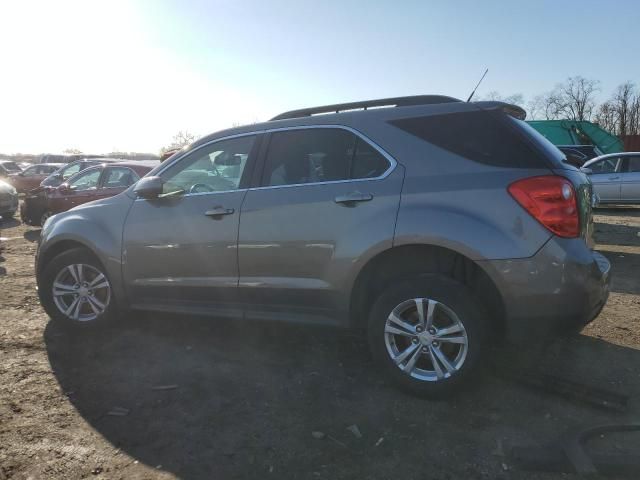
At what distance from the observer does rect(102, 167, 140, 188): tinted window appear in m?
9.77

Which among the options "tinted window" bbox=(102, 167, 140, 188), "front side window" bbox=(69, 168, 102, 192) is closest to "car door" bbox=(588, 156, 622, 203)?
"tinted window" bbox=(102, 167, 140, 188)

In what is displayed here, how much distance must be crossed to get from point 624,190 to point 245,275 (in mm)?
13447

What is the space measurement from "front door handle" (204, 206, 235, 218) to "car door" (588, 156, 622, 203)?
12965 millimetres

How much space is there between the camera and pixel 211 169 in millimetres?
4168

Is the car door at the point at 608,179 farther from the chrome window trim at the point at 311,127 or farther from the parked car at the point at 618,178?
the chrome window trim at the point at 311,127

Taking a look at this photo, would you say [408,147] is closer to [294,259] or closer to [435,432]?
[294,259]

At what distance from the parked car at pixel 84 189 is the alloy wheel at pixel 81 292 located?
17.2ft

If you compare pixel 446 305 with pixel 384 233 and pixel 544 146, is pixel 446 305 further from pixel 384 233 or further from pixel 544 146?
pixel 544 146

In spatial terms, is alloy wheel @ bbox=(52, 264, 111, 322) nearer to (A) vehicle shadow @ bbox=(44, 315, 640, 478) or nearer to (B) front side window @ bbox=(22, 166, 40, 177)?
(A) vehicle shadow @ bbox=(44, 315, 640, 478)

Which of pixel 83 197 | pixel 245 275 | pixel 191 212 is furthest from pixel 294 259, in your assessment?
pixel 83 197

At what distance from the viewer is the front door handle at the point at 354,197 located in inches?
131

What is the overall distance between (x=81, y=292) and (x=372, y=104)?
3.04m

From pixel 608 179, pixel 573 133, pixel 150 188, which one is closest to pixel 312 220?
pixel 150 188

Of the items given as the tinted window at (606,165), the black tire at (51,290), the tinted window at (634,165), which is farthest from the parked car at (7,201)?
the tinted window at (634,165)
